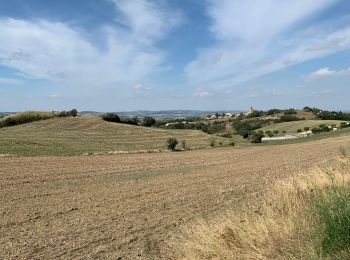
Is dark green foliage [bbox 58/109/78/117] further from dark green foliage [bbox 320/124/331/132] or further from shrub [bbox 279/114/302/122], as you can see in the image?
shrub [bbox 279/114/302/122]

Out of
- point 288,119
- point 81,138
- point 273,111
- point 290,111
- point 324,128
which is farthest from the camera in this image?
point 273,111

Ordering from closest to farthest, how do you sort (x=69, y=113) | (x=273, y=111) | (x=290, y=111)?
(x=69, y=113) → (x=290, y=111) → (x=273, y=111)

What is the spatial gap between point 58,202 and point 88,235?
5.28 metres

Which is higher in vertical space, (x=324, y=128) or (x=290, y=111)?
(x=290, y=111)

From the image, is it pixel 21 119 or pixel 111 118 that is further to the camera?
pixel 111 118

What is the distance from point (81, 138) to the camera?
2498 inches

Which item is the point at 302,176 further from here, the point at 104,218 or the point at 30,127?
the point at 30,127

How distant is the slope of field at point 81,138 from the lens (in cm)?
4862

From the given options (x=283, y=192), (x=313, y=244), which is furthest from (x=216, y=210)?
(x=313, y=244)

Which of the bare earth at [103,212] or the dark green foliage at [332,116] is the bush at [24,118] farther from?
the dark green foliage at [332,116]

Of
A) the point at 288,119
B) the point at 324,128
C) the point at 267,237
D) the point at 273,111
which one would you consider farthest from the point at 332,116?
the point at 267,237

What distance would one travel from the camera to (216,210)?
12.1 meters

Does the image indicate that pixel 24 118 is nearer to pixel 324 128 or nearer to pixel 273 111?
pixel 324 128

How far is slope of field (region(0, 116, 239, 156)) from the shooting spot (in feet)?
160
